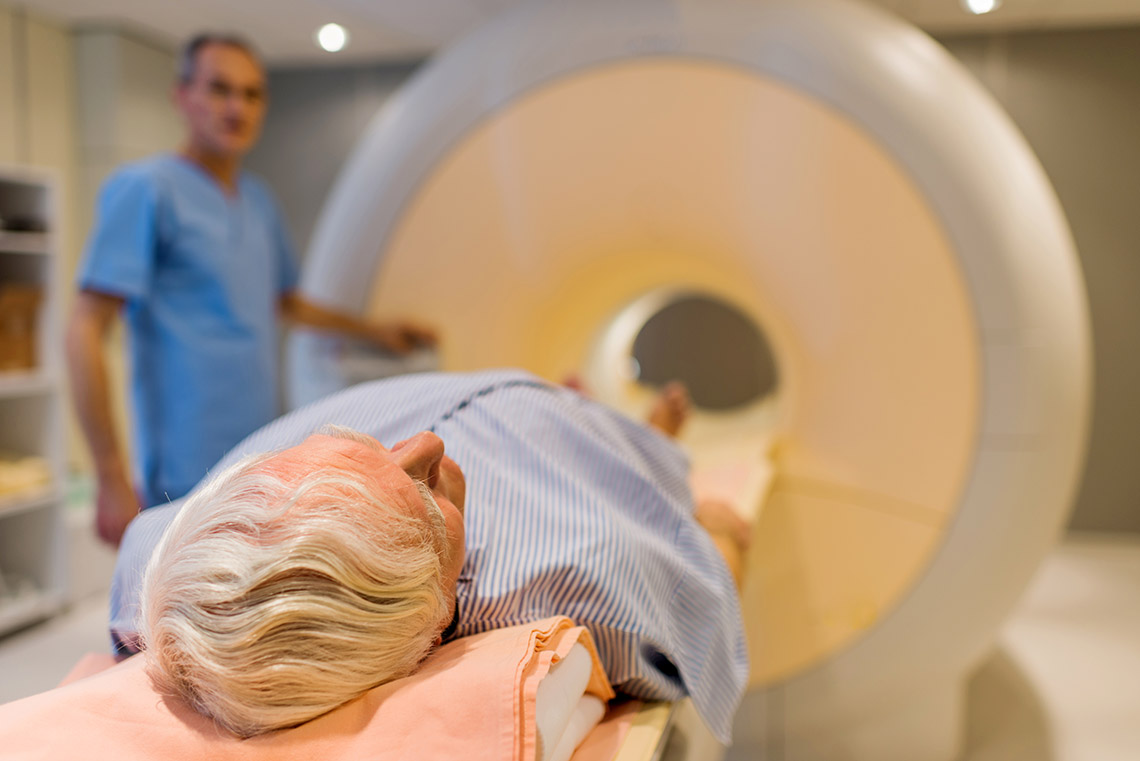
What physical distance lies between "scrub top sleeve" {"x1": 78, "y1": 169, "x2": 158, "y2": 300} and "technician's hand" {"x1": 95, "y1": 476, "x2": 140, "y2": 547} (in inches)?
10.6

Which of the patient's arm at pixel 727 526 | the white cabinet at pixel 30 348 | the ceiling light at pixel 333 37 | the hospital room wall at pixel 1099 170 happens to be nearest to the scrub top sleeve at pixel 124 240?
the ceiling light at pixel 333 37

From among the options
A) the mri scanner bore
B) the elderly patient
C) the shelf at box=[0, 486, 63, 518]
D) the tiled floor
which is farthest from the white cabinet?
the tiled floor

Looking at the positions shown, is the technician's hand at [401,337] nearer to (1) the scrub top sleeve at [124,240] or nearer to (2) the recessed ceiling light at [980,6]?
(1) the scrub top sleeve at [124,240]

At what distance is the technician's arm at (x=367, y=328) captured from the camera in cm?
165

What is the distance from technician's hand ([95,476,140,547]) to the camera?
1179mm

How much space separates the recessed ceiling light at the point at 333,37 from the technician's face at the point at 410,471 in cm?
151

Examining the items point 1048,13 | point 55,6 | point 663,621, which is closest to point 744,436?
point 1048,13

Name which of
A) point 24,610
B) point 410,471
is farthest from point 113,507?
point 410,471

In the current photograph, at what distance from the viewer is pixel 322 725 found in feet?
1.68

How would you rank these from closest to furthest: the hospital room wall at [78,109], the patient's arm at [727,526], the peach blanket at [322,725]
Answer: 1. the peach blanket at [322,725]
2. the patient's arm at [727,526]
3. the hospital room wall at [78,109]

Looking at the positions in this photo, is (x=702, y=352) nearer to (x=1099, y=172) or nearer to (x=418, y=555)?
(x=1099, y=172)

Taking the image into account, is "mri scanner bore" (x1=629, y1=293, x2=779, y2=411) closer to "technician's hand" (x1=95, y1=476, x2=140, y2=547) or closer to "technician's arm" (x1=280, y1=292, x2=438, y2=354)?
"technician's arm" (x1=280, y1=292, x2=438, y2=354)

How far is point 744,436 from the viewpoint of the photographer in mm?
1845

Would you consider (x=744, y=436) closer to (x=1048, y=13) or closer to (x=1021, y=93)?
(x=1021, y=93)
